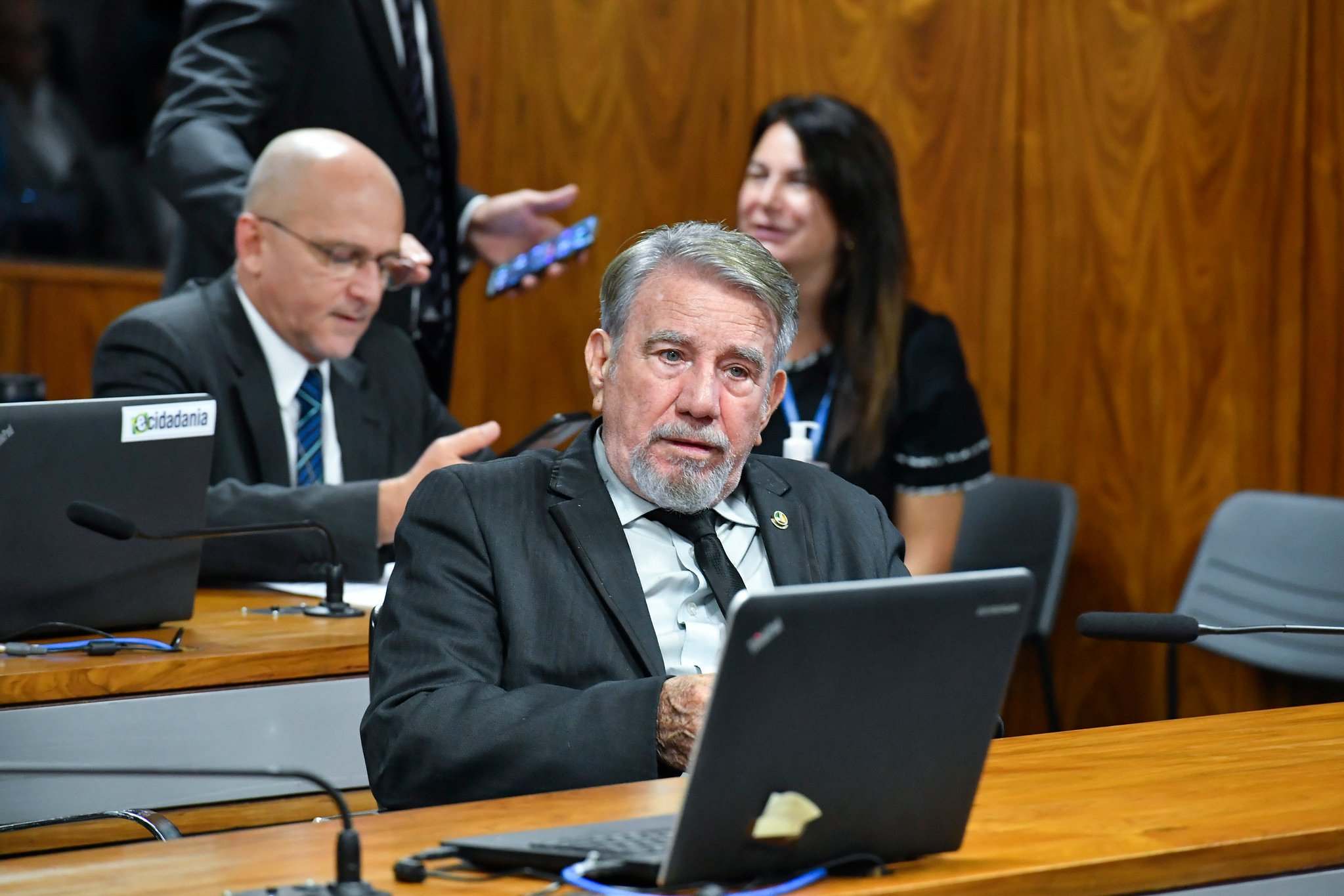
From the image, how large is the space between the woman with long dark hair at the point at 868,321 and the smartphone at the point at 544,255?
43 centimetres

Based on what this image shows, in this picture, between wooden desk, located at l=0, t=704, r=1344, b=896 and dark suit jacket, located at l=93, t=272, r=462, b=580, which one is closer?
wooden desk, located at l=0, t=704, r=1344, b=896

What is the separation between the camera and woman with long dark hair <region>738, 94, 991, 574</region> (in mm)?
3611

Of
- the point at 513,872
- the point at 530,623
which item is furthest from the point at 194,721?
the point at 513,872

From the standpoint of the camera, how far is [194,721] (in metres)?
2.32

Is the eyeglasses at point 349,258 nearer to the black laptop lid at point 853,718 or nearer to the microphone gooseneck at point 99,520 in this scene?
the microphone gooseneck at point 99,520

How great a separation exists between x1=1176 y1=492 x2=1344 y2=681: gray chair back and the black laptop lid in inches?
90.1

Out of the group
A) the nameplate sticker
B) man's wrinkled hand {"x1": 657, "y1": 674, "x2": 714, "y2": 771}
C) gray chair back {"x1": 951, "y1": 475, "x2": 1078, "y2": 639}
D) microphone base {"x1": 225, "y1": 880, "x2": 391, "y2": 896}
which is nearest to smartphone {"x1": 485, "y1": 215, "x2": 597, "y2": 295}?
the nameplate sticker

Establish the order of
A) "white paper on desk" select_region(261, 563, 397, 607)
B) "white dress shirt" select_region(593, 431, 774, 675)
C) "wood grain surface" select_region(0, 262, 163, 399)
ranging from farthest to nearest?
"wood grain surface" select_region(0, 262, 163, 399) → "white paper on desk" select_region(261, 563, 397, 607) → "white dress shirt" select_region(593, 431, 774, 675)

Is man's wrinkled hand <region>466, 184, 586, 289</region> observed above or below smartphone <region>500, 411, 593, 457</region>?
above

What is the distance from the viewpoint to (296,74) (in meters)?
3.58

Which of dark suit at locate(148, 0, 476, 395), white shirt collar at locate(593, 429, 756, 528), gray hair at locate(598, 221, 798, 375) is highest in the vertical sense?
dark suit at locate(148, 0, 476, 395)

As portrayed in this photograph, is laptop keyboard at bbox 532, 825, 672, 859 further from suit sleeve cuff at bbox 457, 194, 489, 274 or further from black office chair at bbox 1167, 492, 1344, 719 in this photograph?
suit sleeve cuff at bbox 457, 194, 489, 274

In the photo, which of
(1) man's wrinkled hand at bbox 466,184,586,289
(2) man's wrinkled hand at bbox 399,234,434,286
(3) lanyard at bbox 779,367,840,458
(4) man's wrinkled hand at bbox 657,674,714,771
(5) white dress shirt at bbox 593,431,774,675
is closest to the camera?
(4) man's wrinkled hand at bbox 657,674,714,771

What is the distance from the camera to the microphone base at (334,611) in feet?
8.76
